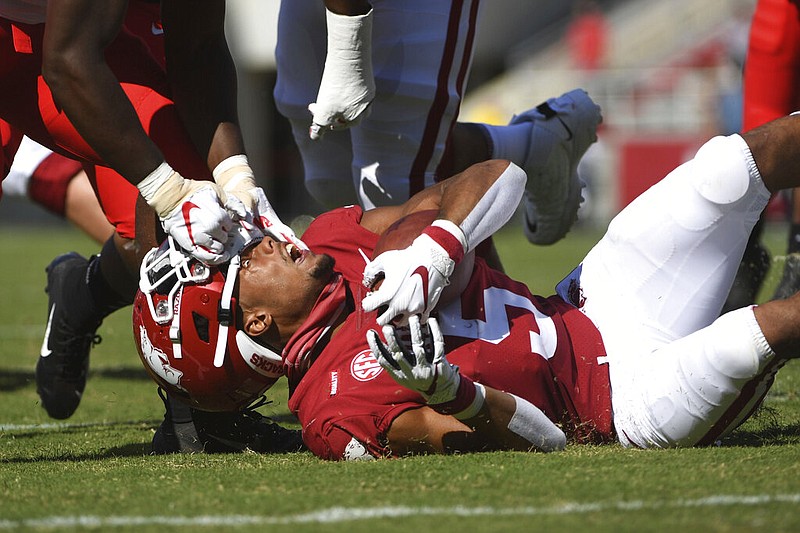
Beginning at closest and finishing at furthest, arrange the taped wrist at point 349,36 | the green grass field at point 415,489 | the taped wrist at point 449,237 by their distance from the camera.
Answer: the green grass field at point 415,489 → the taped wrist at point 449,237 → the taped wrist at point 349,36

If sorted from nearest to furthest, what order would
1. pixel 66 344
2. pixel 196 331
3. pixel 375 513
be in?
pixel 375 513 → pixel 196 331 → pixel 66 344

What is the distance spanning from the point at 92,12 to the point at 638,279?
5.14ft

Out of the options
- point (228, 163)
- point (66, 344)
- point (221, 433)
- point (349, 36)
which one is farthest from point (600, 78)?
point (221, 433)

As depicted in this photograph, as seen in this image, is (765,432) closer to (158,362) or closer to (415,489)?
(415,489)

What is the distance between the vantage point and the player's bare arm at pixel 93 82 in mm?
2883

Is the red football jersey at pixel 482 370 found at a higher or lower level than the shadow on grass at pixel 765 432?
higher

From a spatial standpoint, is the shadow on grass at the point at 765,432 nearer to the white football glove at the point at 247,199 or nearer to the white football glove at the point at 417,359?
the white football glove at the point at 417,359

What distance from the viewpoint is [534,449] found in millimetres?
2854

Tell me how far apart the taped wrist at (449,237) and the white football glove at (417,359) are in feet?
0.74

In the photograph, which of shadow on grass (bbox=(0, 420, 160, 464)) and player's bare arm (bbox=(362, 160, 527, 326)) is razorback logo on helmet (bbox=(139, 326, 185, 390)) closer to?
shadow on grass (bbox=(0, 420, 160, 464))

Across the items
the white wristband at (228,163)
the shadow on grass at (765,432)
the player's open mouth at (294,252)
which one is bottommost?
the shadow on grass at (765,432)

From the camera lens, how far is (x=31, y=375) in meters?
5.19

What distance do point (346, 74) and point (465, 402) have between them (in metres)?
1.41

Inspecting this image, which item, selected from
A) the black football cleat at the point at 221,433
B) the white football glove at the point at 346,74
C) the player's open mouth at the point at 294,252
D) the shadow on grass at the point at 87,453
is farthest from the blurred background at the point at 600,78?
the player's open mouth at the point at 294,252
